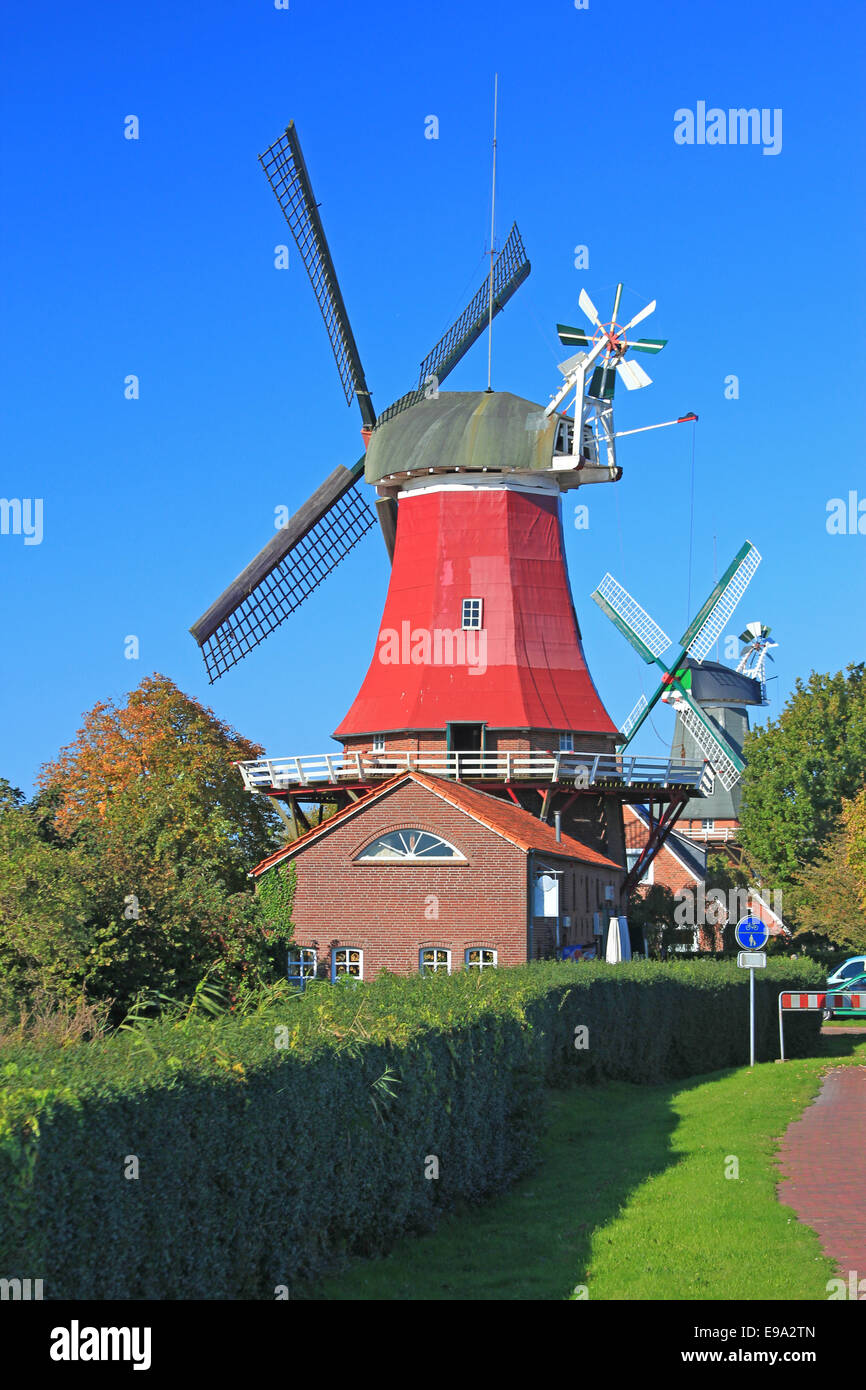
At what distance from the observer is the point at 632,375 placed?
37719 mm

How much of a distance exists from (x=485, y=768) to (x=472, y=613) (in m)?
4.28

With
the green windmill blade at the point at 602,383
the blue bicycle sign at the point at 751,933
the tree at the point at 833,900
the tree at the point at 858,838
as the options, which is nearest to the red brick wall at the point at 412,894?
the blue bicycle sign at the point at 751,933

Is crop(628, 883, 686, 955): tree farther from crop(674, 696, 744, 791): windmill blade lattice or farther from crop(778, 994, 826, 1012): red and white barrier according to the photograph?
crop(778, 994, 826, 1012): red and white barrier

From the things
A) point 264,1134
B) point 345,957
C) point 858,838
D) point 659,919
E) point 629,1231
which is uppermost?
point 858,838

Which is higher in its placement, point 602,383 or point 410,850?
point 602,383

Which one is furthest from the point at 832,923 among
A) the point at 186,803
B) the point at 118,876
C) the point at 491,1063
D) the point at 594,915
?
the point at 491,1063

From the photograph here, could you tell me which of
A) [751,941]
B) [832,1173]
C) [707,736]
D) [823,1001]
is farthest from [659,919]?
[832,1173]

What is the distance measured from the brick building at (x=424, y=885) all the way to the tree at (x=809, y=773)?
22568mm

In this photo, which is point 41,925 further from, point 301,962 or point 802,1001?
point 802,1001

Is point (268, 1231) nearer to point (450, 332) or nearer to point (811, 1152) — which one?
point (811, 1152)

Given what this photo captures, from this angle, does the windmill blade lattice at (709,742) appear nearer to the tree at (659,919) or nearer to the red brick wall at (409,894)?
the tree at (659,919)

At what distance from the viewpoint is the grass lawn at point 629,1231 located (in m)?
10.3
